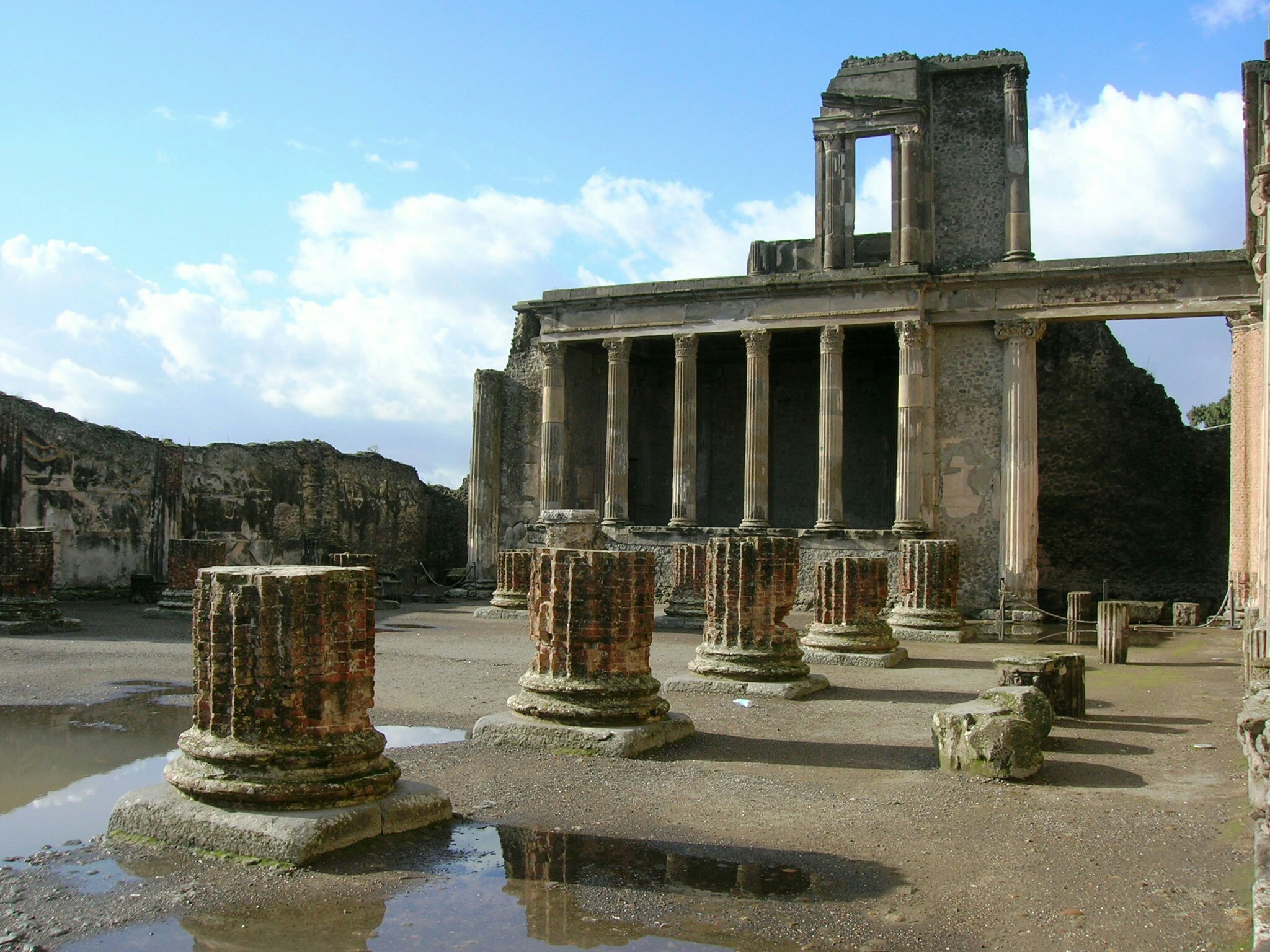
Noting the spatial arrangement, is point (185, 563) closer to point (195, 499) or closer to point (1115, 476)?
point (195, 499)

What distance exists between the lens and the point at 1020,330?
65.0 ft

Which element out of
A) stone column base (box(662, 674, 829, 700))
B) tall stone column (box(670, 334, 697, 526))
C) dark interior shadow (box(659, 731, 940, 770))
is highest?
tall stone column (box(670, 334, 697, 526))

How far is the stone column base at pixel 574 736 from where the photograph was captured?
6.73 meters

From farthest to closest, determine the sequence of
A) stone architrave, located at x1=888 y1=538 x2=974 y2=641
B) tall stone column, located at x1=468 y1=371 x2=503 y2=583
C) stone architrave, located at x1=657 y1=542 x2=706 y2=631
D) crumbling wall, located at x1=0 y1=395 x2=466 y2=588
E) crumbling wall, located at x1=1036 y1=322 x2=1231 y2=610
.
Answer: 1. crumbling wall, located at x1=1036 y1=322 x2=1231 y2=610
2. tall stone column, located at x1=468 y1=371 x2=503 y2=583
3. crumbling wall, located at x1=0 y1=395 x2=466 y2=588
4. stone architrave, located at x1=657 y1=542 x2=706 y2=631
5. stone architrave, located at x1=888 y1=538 x2=974 y2=641

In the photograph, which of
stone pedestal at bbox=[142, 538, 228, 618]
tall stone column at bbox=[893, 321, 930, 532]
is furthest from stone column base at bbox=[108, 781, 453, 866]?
tall stone column at bbox=[893, 321, 930, 532]

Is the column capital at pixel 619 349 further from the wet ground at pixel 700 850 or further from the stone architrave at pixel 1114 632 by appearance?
the wet ground at pixel 700 850

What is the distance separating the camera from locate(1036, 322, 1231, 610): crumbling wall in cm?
2398

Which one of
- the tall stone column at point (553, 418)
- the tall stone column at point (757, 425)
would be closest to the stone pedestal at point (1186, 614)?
the tall stone column at point (757, 425)

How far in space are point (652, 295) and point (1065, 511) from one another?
10.6 m

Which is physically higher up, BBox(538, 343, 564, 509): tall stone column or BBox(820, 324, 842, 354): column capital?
BBox(820, 324, 842, 354): column capital

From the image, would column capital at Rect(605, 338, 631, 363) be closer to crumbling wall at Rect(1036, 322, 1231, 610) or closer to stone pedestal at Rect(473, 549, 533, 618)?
stone pedestal at Rect(473, 549, 533, 618)

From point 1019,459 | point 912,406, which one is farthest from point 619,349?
point 1019,459

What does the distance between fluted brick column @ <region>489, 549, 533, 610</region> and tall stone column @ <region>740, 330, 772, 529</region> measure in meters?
4.93

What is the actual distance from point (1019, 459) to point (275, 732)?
1708 centimetres
